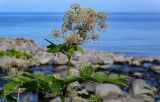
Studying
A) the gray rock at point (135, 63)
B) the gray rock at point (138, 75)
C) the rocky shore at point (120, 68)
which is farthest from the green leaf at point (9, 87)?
the gray rock at point (135, 63)

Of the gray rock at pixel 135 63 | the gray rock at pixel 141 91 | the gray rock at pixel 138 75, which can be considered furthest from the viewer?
the gray rock at pixel 135 63

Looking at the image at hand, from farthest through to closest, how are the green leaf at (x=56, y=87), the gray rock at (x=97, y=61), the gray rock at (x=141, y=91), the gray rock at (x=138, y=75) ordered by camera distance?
the gray rock at (x=97, y=61)
the gray rock at (x=138, y=75)
the gray rock at (x=141, y=91)
the green leaf at (x=56, y=87)

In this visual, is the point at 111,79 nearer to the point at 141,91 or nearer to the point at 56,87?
the point at 56,87

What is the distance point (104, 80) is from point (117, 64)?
3249 cm

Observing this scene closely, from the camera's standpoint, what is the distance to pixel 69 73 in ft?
13.0

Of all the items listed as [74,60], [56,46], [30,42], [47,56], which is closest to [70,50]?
[56,46]

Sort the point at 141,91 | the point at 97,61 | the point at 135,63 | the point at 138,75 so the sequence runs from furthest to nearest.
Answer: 1. the point at 135,63
2. the point at 97,61
3. the point at 138,75
4. the point at 141,91

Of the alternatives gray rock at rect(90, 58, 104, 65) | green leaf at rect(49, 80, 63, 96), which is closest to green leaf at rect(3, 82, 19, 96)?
green leaf at rect(49, 80, 63, 96)

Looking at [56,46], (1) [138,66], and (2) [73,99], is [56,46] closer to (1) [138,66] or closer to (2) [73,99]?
(2) [73,99]

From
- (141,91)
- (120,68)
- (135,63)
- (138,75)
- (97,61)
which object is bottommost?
(141,91)

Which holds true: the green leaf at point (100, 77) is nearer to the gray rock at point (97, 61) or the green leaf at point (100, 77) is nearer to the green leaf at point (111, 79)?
the green leaf at point (111, 79)

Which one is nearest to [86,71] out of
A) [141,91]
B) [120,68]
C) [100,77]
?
[100,77]

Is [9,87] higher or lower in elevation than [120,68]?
higher

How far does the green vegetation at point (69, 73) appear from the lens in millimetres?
3725
